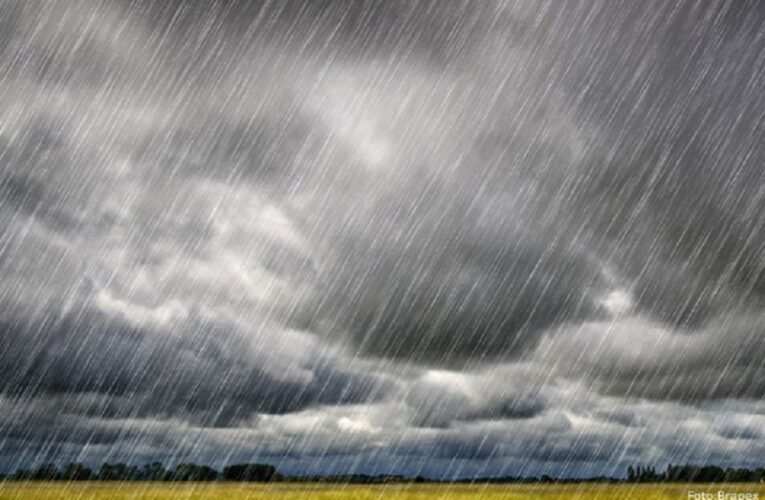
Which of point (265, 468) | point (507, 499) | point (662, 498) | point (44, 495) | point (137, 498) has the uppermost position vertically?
point (662, 498)

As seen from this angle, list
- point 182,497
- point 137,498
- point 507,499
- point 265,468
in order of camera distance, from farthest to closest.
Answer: point 265,468, point 182,497, point 507,499, point 137,498

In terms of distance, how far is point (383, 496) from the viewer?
2498 inches

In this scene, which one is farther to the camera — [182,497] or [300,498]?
[182,497]

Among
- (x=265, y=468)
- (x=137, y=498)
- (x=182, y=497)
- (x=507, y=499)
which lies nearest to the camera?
(x=137, y=498)

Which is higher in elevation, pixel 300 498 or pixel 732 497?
pixel 732 497

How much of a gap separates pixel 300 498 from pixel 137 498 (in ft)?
36.8

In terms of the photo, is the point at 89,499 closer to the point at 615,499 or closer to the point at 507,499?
the point at 507,499

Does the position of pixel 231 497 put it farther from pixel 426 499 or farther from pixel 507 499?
pixel 507 499

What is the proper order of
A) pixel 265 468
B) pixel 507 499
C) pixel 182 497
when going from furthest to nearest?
pixel 265 468
pixel 182 497
pixel 507 499

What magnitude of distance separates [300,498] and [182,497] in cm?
1298

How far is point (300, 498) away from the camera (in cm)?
5725

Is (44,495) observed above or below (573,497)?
below

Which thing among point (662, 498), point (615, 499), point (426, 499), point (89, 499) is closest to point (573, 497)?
point (615, 499)

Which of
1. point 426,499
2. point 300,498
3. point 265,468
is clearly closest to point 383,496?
point 426,499
